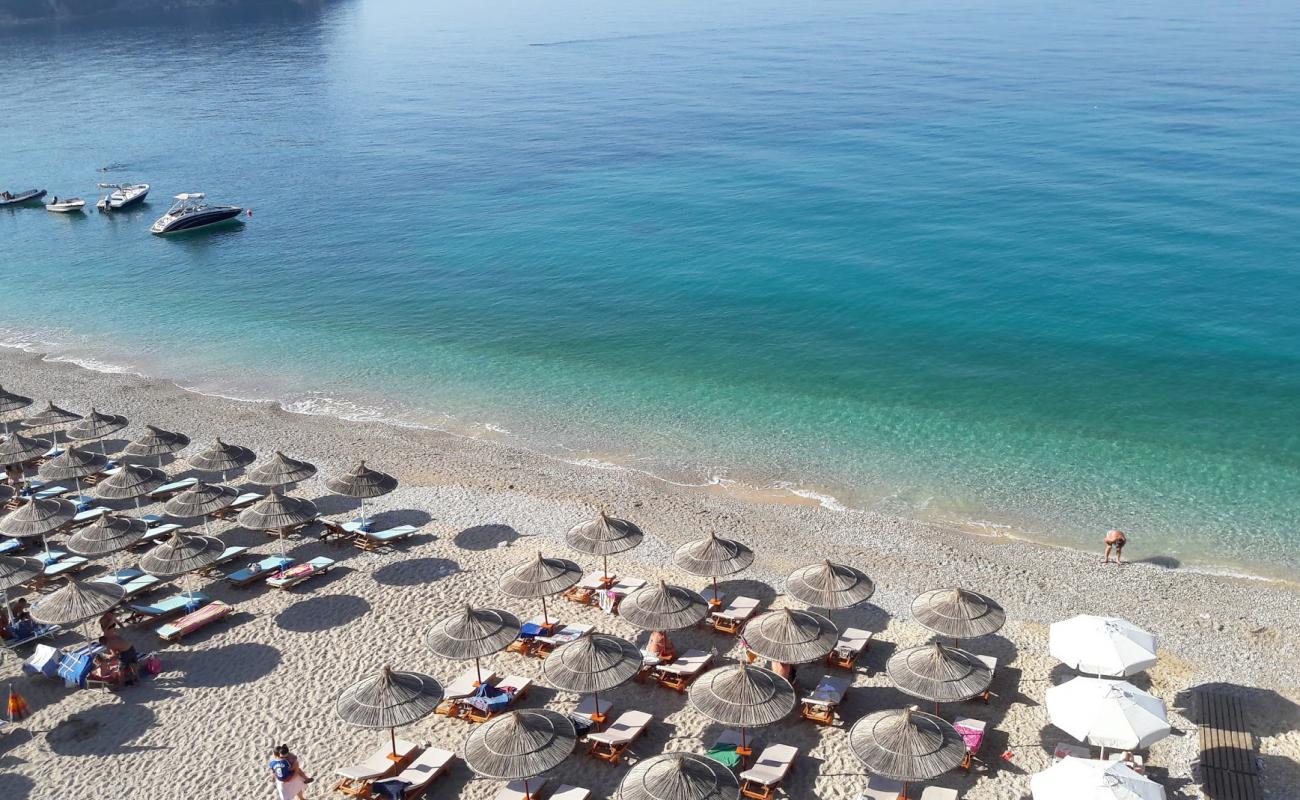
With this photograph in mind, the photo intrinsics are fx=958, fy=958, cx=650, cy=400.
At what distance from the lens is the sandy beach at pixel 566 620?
20.0 m

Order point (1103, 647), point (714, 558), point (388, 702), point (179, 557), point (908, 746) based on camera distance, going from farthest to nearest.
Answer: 1. point (714, 558)
2. point (179, 557)
3. point (1103, 647)
4. point (388, 702)
5. point (908, 746)

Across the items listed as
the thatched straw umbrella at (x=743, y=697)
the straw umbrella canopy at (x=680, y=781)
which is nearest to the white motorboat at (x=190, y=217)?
the thatched straw umbrella at (x=743, y=697)

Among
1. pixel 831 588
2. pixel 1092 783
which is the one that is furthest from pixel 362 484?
pixel 1092 783

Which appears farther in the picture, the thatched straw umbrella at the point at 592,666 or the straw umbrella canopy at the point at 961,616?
the straw umbrella canopy at the point at 961,616

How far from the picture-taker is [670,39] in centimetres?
16938

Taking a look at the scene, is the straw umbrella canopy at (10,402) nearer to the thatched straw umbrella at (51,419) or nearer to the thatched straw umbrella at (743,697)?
the thatched straw umbrella at (51,419)

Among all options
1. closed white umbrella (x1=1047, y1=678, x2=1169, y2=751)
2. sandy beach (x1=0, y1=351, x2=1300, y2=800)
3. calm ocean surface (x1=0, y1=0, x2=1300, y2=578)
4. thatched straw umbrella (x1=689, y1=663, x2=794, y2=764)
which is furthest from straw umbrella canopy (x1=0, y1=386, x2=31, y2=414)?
closed white umbrella (x1=1047, y1=678, x2=1169, y2=751)

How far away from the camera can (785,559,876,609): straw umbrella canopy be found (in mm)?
23406

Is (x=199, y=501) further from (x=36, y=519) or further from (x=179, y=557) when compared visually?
(x=36, y=519)

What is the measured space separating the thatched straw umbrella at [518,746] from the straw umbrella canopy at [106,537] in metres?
13.6

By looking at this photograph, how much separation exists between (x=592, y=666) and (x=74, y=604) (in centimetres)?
1268

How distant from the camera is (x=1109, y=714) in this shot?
18859mm

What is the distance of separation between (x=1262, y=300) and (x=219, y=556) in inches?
1972

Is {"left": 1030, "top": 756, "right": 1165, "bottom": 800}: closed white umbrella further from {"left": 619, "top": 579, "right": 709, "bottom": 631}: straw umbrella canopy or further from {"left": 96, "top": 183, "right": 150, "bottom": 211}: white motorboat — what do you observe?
{"left": 96, "top": 183, "right": 150, "bottom": 211}: white motorboat
